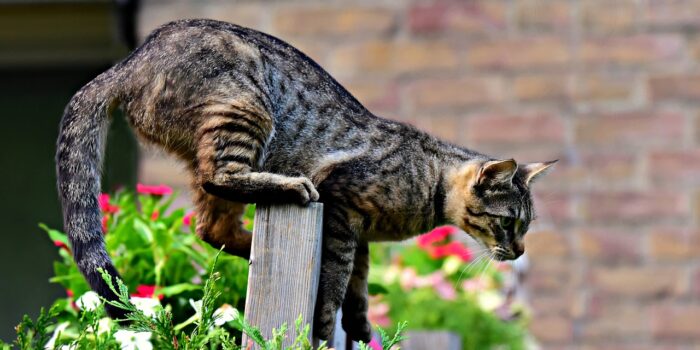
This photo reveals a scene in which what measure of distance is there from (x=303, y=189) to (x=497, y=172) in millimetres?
742

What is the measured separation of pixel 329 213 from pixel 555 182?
360 cm

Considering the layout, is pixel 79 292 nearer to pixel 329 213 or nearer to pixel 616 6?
pixel 329 213

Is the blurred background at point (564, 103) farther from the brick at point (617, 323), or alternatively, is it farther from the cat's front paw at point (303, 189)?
the cat's front paw at point (303, 189)

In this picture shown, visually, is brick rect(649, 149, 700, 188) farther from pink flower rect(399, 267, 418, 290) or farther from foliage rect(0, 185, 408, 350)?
foliage rect(0, 185, 408, 350)

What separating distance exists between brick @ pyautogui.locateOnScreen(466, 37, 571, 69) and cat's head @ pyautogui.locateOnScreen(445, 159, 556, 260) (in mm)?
3093

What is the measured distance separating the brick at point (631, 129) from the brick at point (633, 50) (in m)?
0.29

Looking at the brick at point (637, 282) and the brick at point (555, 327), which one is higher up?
the brick at point (637, 282)

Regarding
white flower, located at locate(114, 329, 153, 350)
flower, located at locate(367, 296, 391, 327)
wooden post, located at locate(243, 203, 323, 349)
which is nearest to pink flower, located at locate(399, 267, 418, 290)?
flower, located at locate(367, 296, 391, 327)

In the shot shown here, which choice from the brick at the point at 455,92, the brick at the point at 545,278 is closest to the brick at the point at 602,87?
the brick at the point at 455,92

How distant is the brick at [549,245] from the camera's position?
6.41 m

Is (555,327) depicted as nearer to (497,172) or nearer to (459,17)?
(459,17)

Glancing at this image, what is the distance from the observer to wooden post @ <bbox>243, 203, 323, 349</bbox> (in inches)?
106

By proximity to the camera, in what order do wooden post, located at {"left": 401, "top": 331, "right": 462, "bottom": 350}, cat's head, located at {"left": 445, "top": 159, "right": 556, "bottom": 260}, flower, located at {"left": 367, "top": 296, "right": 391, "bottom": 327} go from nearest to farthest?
cat's head, located at {"left": 445, "top": 159, "right": 556, "bottom": 260}
wooden post, located at {"left": 401, "top": 331, "right": 462, "bottom": 350}
flower, located at {"left": 367, "top": 296, "right": 391, "bottom": 327}

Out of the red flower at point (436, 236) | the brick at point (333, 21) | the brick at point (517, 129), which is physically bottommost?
the red flower at point (436, 236)
